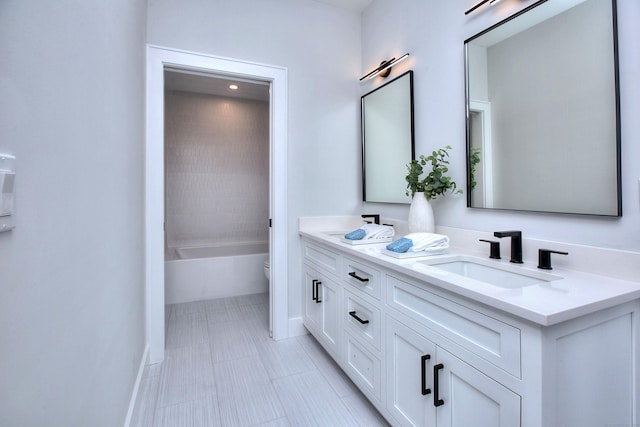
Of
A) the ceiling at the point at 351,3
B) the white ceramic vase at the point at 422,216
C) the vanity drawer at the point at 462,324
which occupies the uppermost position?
the ceiling at the point at 351,3

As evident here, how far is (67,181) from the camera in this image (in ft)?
2.49

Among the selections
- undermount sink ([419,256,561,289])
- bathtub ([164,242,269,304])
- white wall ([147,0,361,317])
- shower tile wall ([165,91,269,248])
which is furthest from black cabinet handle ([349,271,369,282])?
shower tile wall ([165,91,269,248])

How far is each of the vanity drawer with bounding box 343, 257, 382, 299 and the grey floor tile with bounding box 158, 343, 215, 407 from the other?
3.33ft

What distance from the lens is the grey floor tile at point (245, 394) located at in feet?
5.23

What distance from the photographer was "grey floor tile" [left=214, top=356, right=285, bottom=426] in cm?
159

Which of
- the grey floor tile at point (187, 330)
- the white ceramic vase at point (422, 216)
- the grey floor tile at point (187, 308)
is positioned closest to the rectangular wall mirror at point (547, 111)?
the white ceramic vase at point (422, 216)

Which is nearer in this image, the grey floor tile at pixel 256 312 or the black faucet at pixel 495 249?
the black faucet at pixel 495 249

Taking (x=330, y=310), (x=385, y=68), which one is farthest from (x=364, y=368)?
(x=385, y=68)

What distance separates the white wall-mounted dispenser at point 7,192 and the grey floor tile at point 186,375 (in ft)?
5.22

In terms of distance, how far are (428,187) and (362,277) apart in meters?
0.64

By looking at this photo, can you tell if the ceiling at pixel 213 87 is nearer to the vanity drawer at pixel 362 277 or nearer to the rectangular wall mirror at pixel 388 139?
the rectangular wall mirror at pixel 388 139

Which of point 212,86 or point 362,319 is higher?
point 212,86

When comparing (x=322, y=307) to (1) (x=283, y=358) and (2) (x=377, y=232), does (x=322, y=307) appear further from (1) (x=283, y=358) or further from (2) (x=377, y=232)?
(2) (x=377, y=232)

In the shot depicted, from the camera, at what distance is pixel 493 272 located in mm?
1395
